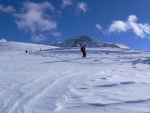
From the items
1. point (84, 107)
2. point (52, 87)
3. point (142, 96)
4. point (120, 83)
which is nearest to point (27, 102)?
point (84, 107)

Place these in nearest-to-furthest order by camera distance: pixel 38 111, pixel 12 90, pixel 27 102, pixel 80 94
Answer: pixel 38 111 → pixel 27 102 → pixel 80 94 → pixel 12 90

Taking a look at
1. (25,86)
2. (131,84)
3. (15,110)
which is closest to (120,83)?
(131,84)

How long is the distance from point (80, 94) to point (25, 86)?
6.28 ft

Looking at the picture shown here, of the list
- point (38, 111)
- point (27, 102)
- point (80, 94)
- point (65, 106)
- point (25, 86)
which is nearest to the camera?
point (38, 111)

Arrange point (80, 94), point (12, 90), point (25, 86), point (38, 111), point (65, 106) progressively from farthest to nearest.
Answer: point (25, 86), point (12, 90), point (80, 94), point (65, 106), point (38, 111)

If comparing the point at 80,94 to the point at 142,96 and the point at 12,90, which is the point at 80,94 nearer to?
the point at 142,96

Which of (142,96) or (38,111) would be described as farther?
(142,96)

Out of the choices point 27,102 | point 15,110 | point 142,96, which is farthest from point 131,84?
point 15,110

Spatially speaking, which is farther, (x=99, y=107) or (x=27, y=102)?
(x=27, y=102)

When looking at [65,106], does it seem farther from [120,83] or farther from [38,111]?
[120,83]

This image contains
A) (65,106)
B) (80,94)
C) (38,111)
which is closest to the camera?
(38,111)

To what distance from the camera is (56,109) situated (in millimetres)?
4707

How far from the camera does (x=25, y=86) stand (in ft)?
23.7

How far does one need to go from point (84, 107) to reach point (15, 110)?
123 centimetres
